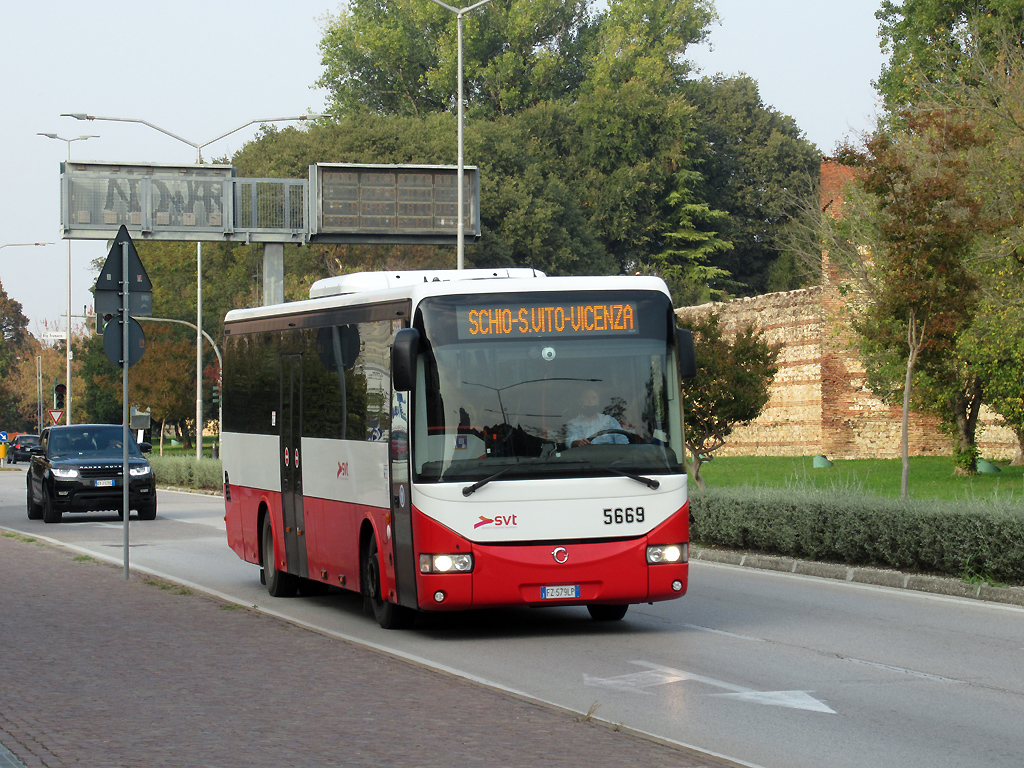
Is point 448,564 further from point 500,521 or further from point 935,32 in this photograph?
point 935,32

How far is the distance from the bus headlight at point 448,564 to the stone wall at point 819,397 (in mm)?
39133

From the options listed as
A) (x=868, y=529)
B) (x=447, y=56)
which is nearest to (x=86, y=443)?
(x=868, y=529)

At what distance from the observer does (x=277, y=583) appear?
1488 cm

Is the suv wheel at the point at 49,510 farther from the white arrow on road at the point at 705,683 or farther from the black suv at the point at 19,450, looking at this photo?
the black suv at the point at 19,450

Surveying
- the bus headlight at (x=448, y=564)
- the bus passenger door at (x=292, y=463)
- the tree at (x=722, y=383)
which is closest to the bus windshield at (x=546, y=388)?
the bus headlight at (x=448, y=564)

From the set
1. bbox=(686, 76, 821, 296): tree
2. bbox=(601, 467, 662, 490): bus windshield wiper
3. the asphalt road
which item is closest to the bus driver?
bbox=(601, 467, 662, 490): bus windshield wiper

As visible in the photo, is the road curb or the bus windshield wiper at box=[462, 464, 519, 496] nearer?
the bus windshield wiper at box=[462, 464, 519, 496]

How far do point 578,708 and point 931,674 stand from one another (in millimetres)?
2649

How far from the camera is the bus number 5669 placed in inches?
443

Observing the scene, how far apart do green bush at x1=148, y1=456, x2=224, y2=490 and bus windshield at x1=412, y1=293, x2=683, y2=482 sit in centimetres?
2837

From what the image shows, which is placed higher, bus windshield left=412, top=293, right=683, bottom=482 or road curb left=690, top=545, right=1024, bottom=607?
bus windshield left=412, top=293, right=683, bottom=482

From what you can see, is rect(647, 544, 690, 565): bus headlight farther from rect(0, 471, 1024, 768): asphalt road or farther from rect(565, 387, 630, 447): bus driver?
rect(565, 387, 630, 447): bus driver

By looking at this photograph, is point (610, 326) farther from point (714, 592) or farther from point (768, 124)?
point (768, 124)

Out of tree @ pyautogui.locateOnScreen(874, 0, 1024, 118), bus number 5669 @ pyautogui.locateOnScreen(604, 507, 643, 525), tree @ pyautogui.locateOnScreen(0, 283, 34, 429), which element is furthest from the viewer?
tree @ pyautogui.locateOnScreen(0, 283, 34, 429)
